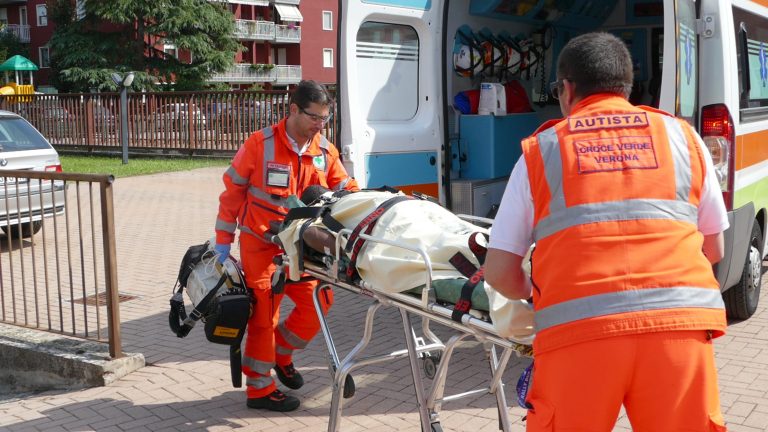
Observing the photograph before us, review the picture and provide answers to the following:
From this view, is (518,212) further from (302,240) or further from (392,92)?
(392,92)

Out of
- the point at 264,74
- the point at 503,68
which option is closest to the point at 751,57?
the point at 503,68

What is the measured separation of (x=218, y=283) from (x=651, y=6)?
636 cm

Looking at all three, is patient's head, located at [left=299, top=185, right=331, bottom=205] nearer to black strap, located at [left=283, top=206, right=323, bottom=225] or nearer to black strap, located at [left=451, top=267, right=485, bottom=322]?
black strap, located at [left=283, top=206, right=323, bottom=225]

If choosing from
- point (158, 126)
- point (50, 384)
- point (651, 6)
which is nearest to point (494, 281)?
point (50, 384)

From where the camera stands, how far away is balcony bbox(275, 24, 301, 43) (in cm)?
5631

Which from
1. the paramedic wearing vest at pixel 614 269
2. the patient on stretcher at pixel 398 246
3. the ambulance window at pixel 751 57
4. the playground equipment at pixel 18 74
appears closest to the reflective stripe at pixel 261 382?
the patient on stretcher at pixel 398 246

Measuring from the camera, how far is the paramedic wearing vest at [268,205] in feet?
15.6

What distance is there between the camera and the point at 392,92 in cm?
616

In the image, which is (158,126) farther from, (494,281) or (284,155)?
(494,281)

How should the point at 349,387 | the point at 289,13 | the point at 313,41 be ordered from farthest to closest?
the point at 313,41 < the point at 289,13 < the point at 349,387

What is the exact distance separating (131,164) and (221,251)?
50.2ft

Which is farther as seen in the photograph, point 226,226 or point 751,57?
point 751,57

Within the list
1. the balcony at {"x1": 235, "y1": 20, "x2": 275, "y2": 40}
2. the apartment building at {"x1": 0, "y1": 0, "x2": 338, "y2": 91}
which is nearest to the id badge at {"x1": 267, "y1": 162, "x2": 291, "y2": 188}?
the apartment building at {"x1": 0, "y1": 0, "x2": 338, "y2": 91}

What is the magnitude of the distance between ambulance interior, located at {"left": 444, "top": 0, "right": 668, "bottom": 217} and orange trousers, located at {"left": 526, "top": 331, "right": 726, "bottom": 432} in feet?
13.2
